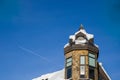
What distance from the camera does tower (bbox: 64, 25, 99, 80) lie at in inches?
2235

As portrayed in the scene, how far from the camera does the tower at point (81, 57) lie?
56.8 metres

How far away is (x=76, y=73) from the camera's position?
56.5 m

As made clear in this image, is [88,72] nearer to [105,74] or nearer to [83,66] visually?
[83,66]

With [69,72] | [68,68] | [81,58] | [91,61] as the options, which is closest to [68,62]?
[68,68]

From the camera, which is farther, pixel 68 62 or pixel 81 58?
pixel 68 62

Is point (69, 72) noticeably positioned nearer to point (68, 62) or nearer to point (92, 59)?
point (68, 62)

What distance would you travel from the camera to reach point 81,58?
57531mm

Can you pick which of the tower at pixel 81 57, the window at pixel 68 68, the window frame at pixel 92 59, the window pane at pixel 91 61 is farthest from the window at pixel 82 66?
the window at pixel 68 68

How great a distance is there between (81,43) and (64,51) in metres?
3.83

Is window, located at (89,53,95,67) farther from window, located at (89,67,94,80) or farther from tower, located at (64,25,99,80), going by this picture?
window, located at (89,67,94,80)

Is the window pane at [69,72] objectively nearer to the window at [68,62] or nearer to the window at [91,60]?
the window at [68,62]

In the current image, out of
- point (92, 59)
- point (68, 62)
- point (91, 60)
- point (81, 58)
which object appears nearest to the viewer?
point (81, 58)

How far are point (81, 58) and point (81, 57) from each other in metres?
0.16

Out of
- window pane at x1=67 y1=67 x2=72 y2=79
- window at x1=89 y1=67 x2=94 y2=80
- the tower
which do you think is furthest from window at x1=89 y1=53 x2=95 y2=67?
window pane at x1=67 y1=67 x2=72 y2=79
